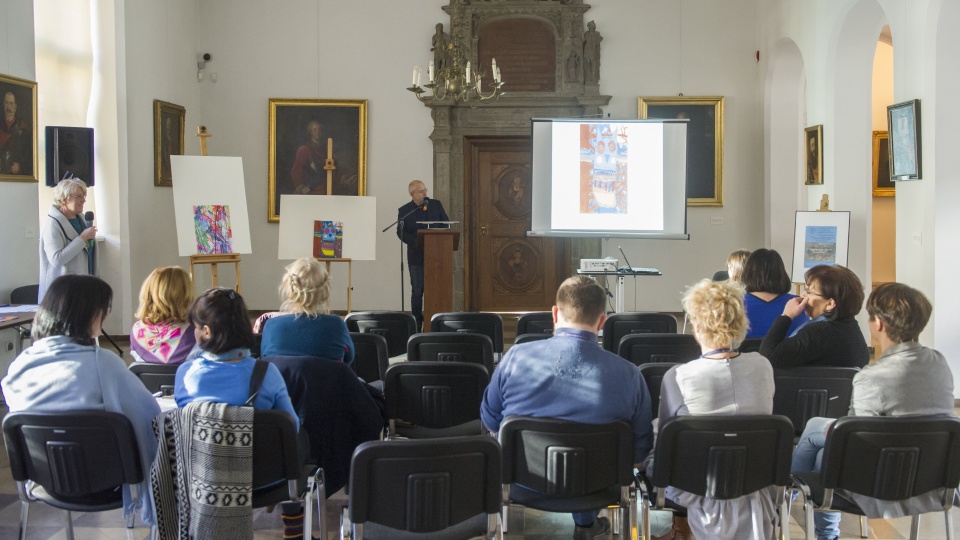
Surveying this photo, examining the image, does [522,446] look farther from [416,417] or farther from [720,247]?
[720,247]

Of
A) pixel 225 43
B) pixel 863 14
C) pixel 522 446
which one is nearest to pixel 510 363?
pixel 522 446

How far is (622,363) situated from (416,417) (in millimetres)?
1189

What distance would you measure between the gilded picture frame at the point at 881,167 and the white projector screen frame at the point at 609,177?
4919 millimetres

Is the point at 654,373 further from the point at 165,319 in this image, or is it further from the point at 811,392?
the point at 165,319

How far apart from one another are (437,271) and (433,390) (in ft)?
15.2

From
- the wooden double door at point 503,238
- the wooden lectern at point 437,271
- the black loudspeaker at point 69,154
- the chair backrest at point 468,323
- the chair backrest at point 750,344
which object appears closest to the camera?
the chair backrest at point 750,344

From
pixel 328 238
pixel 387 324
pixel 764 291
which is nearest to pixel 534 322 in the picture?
pixel 387 324

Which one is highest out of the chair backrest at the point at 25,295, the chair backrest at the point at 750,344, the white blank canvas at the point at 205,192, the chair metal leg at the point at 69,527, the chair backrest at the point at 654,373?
the white blank canvas at the point at 205,192

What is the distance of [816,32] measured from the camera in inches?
351

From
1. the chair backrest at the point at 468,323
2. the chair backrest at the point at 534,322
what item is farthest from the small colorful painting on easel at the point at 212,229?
the chair backrest at the point at 534,322

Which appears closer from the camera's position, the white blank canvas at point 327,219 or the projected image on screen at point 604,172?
the projected image on screen at point 604,172

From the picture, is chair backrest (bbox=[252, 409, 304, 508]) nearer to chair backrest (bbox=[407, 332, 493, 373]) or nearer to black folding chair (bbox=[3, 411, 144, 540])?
black folding chair (bbox=[3, 411, 144, 540])

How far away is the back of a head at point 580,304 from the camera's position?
2.99 metres

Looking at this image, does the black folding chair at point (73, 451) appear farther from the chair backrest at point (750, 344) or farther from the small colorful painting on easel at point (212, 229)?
the small colorful painting on easel at point (212, 229)
